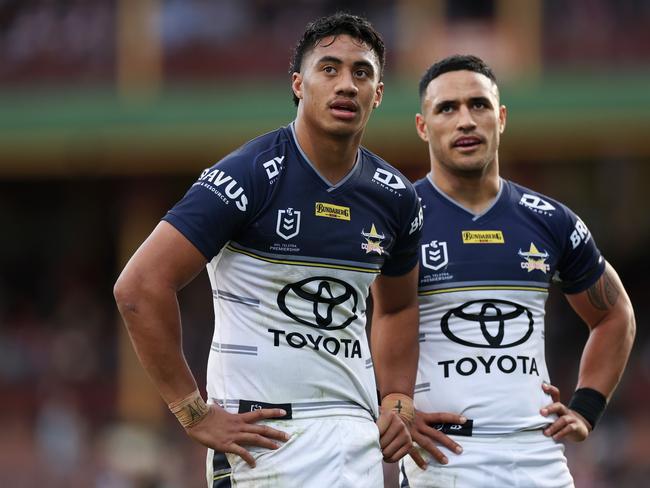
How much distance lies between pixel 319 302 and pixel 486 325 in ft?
3.45

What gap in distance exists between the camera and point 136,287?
461cm

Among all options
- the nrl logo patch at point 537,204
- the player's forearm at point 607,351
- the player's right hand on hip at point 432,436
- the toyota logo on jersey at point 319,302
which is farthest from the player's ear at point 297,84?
the player's forearm at point 607,351

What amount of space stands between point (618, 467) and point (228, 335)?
9284mm

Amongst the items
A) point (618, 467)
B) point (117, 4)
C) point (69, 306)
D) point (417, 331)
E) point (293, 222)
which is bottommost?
point (618, 467)

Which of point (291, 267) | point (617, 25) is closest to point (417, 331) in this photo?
point (291, 267)

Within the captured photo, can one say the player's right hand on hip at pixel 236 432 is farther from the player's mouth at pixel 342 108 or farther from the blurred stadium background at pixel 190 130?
the blurred stadium background at pixel 190 130

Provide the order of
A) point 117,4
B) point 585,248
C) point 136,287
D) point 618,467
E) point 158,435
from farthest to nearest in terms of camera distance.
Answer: point 117,4
point 158,435
point 618,467
point 585,248
point 136,287

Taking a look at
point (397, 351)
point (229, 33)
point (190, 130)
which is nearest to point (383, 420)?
point (397, 351)

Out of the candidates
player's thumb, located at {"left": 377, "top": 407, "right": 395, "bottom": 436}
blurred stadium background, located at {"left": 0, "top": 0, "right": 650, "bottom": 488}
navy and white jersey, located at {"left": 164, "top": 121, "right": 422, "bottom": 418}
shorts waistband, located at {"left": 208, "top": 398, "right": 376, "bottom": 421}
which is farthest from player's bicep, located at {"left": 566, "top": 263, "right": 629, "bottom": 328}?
blurred stadium background, located at {"left": 0, "top": 0, "right": 650, "bottom": 488}

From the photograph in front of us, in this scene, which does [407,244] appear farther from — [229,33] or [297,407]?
[229,33]

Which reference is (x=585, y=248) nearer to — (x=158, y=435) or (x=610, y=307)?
(x=610, y=307)

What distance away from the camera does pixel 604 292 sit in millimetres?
6148

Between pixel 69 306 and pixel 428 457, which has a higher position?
pixel 69 306

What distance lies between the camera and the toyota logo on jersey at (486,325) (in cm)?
568
